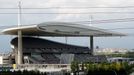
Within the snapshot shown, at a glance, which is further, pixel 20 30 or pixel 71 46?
pixel 71 46

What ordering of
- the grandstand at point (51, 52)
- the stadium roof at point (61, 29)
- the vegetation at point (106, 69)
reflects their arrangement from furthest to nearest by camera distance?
the grandstand at point (51, 52) → the stadium roof at point (61, 29) → the vegetation at point (106, 69)

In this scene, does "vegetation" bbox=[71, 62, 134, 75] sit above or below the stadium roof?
below

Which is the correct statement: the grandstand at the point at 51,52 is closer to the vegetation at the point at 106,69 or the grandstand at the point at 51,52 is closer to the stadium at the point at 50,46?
the stadium at the point at 50,46

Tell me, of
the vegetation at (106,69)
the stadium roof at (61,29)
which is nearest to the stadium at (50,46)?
the stadium roof at (61,29)

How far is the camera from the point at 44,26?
9756cm

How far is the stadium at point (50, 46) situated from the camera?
105375 mm

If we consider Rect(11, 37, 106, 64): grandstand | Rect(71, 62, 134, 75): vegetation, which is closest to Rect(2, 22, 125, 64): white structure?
Rect(11, 37, 106, 64): grandstand

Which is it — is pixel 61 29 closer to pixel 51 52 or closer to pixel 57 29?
pixel 57 29

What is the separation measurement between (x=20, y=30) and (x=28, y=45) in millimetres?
14410

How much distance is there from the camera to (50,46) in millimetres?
124188

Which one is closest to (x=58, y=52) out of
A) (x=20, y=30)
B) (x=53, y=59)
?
(x=53, y=59)

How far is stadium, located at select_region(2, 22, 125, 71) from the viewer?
4149 inches

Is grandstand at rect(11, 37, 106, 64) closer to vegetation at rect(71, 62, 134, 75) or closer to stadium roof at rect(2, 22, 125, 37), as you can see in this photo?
stadium roof at rect(2, 22, 125, 37)

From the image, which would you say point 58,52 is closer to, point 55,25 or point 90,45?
point 90,45
